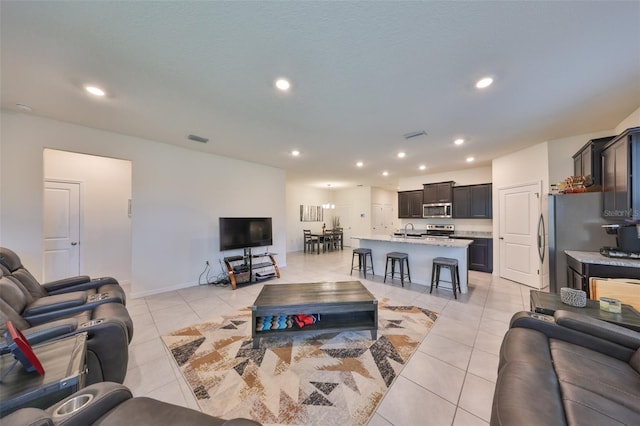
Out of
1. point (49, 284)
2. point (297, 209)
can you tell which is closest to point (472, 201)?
point (297, 209)

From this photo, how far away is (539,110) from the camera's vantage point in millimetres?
2797

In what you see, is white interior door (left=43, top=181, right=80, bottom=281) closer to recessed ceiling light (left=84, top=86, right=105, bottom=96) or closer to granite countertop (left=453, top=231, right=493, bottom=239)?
recessed ceiling light (left=84, top=86, right=105, bottom=96)

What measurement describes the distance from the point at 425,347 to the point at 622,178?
3036 millimetres

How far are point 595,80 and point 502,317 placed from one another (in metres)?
2.92

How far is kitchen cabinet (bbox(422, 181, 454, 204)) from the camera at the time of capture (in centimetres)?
619

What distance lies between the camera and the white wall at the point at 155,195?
286cm

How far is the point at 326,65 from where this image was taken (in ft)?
6.38

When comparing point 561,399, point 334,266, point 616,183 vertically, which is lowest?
point 334,266

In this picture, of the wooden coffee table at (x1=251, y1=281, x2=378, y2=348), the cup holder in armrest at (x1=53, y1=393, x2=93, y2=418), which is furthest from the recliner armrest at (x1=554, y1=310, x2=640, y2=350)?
the cup holder in armrest at (x1=53, y1=393, x2=93, y2=418)

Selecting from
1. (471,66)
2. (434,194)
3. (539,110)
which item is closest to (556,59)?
(471,66)

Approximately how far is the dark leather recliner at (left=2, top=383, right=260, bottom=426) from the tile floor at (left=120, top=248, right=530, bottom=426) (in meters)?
0.86

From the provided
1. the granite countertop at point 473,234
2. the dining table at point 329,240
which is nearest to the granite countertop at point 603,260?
the granite countertop at point 473,234

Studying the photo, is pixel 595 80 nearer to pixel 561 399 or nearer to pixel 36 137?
pixel 561 399

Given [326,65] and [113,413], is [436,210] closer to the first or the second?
[326,65]
